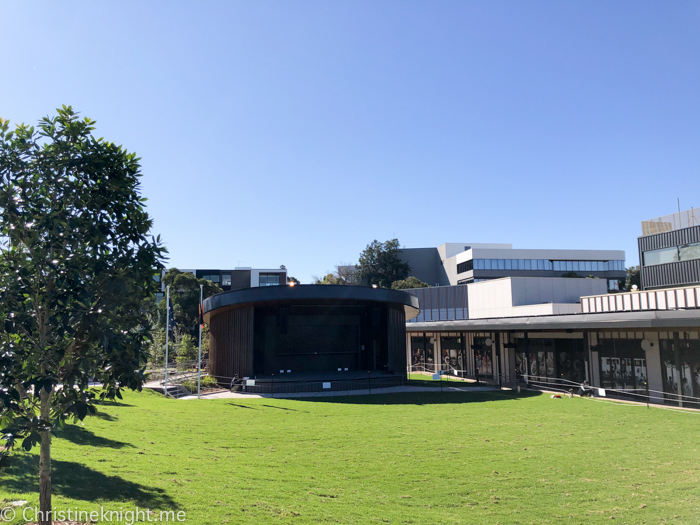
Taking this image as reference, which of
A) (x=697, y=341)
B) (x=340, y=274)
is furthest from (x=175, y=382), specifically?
(x=340, y=274)

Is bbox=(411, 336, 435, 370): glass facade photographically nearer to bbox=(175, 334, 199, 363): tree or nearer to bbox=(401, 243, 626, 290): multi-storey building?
bbox=(175, 334, 199, 363): tree

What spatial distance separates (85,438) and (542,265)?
7708 cm

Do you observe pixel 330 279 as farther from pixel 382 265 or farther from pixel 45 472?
pixel 45 472

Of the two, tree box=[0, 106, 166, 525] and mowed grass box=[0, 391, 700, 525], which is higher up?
tree box=[0, 106, 166, 525]

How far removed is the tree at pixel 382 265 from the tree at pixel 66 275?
82294 mm

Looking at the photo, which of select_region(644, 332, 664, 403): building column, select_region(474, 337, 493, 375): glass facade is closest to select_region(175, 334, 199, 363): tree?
select_region(474, 337, 493, 375): glass facade

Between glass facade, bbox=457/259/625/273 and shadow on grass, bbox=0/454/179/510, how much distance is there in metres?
72.1

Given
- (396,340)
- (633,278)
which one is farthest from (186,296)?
(633,278)

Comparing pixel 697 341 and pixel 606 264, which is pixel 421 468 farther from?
pixel 606 264

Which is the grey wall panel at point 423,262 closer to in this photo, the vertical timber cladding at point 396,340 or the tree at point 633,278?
the tree at point 633,278

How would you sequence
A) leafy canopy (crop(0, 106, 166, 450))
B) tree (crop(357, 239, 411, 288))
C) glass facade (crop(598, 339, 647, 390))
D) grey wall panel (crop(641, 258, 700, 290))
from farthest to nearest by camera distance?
1. tree (crop(357, 239, 411, 288))
2. grey wall panel (crop(641, 258, 700, 290))
3. glass facade (crop(598, 339, 647, 390))
4. leafy canopy (crop(0, 106, 166, 450))

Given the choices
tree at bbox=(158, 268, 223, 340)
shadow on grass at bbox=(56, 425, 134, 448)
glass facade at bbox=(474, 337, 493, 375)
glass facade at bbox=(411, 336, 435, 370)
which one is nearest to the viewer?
shadow on grass at bbox=(56, 425, 134, 448)

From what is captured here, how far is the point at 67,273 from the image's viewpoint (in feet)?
17.9

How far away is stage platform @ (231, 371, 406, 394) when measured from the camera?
1042 inches
